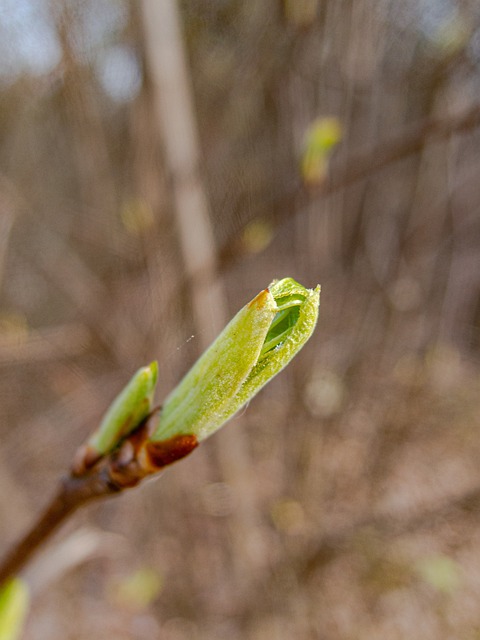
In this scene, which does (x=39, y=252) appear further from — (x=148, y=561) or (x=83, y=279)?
(x=148, y=561)

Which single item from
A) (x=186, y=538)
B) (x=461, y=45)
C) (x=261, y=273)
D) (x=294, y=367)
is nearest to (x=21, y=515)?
(x=186, y=538)

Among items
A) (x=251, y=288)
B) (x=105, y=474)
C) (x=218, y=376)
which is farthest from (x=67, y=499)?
(x=251, y=288)

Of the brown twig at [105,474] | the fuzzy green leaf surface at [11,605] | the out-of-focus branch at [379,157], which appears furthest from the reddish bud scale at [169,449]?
the out-of-focus branch at [379,157]

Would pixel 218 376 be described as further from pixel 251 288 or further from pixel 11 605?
pixel 251 288

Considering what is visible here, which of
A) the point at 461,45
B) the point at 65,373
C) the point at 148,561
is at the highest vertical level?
the point at 65,373

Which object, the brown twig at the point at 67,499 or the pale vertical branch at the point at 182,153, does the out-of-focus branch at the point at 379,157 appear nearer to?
the pale vertical branch at the point at 182,153
